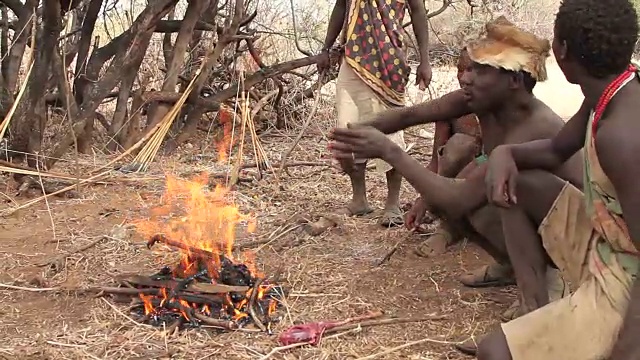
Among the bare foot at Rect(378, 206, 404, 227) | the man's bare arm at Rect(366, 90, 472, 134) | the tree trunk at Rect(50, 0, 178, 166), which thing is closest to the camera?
the man's bare arm at Rect(366, 90, 472, 134)

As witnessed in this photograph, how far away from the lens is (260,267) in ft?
12.5

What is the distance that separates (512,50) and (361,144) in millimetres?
700

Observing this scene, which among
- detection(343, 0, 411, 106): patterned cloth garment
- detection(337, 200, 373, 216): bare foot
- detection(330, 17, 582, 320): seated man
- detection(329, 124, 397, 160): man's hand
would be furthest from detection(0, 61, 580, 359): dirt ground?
detection(343, 0, 411, 106): patterned cloth garment

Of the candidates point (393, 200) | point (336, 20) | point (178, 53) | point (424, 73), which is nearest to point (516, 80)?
point (424, 73)

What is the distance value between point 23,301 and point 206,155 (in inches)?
136

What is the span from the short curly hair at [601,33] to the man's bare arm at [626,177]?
0.59 ft

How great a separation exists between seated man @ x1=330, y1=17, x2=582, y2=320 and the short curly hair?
77 cm

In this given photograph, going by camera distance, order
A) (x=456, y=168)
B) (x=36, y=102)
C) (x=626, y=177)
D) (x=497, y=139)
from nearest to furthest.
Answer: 1. (x=626, y=177)
2. (x=497, y=139)
3. (x=456, y=168)
4. (x=36, y=102)

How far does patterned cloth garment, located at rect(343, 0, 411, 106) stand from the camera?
15.1ft

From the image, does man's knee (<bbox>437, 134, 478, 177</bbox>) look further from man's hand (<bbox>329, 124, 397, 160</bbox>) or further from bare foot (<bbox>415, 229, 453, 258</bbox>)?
man's hand (<bbox>329, 124, 397, 160</bbox>)

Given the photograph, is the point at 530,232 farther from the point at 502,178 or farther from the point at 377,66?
the point at 377,66

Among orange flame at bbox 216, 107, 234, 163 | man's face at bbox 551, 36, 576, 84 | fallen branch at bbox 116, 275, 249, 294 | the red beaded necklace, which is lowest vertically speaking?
orange flame at bbox 216, 107, 234, 163

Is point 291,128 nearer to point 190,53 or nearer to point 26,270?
point 190,53

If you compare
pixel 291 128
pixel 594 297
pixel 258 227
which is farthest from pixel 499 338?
pixel 291 128
